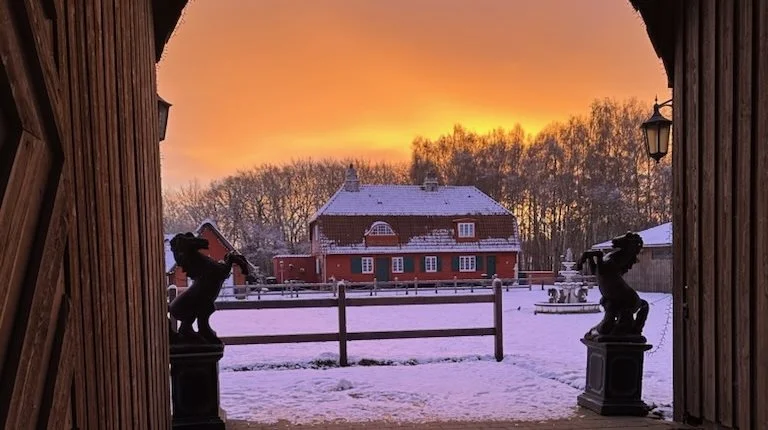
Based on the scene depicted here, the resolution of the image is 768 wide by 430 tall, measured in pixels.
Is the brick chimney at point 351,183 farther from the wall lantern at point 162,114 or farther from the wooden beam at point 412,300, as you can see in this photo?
the wall lantern at point 162,114

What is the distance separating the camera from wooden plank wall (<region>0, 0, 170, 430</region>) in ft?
4.64

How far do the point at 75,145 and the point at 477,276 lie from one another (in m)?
31.6

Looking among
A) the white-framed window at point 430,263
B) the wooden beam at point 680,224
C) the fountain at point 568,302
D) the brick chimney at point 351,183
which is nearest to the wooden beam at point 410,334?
the wooden beam at point 680,224

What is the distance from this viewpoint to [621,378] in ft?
16.8

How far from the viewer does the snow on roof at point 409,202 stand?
33125 millimetres

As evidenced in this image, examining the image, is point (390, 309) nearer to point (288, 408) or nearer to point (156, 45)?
point (288, 408)

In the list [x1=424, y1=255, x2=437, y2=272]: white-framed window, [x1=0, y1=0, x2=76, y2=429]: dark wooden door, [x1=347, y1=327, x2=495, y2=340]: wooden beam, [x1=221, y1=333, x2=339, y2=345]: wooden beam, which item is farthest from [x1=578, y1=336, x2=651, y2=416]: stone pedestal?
[x1=424, y1=255, x2=437, y2=272]: white-framed window

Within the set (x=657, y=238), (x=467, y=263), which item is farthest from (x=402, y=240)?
(x=657, y=238)

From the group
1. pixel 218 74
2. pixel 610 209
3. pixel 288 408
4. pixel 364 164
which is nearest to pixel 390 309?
pixel 218 74

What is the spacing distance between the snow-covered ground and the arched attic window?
791 inches

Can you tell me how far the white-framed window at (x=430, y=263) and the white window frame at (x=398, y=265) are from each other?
132 cm

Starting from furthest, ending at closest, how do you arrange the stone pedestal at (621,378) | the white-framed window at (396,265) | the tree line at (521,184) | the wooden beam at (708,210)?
1. the tree line at (521,184)
2. the white-framed window at (396,265)
3. the stone pedestal at (621,378)
4. the wooden beam at (708,210)

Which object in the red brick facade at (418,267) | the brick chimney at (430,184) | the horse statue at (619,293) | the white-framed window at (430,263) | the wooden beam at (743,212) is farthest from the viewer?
the brick chimney at (430,184)

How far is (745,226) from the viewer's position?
3.65 meters
